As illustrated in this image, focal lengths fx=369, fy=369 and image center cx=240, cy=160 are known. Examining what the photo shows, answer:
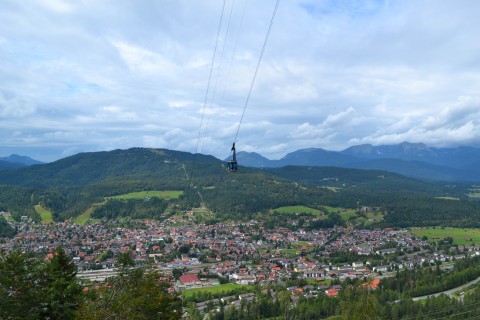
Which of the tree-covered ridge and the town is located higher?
the tree-covered ridge

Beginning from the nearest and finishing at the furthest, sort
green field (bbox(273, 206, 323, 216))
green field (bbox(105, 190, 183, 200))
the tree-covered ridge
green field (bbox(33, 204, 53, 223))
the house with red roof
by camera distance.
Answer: the house with red roof
green field (bbox(33, 204, 53, 223))
the tree-covered ridge
green field (bbox(273, 206, 323, 216))
green field (bbox(105, 190, 183, 200))

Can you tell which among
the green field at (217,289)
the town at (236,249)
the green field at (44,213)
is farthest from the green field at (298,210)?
the green field at (217,289)

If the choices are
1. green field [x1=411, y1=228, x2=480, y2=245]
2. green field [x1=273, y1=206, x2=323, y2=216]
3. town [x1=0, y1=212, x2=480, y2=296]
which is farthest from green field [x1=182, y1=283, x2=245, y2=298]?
green field [x1=273, y1=206, x2=323, y2=216]

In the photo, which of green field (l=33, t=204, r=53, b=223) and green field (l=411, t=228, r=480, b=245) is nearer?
green field (l=411, t=228, r=480, b=245)

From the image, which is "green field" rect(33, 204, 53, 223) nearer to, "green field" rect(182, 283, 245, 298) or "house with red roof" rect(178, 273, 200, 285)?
"house with red roof" rect(178, 273, 200, 285)

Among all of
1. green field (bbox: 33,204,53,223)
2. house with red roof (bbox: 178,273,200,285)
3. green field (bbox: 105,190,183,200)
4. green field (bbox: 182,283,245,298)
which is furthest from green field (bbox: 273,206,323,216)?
green field (bbox: 182,283,245,298)

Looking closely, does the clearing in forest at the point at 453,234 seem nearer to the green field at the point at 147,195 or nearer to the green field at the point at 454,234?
the green field at the point at 454,234

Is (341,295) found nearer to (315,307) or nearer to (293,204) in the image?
(315,307)

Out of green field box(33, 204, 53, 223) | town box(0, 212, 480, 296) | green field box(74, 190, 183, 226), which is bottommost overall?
town box(0, 212, 480, 296)

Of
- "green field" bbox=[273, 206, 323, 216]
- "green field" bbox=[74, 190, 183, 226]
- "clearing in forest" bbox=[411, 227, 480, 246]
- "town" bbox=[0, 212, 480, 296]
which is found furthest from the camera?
"green field" bbox=[273, 206, 323, 216]
